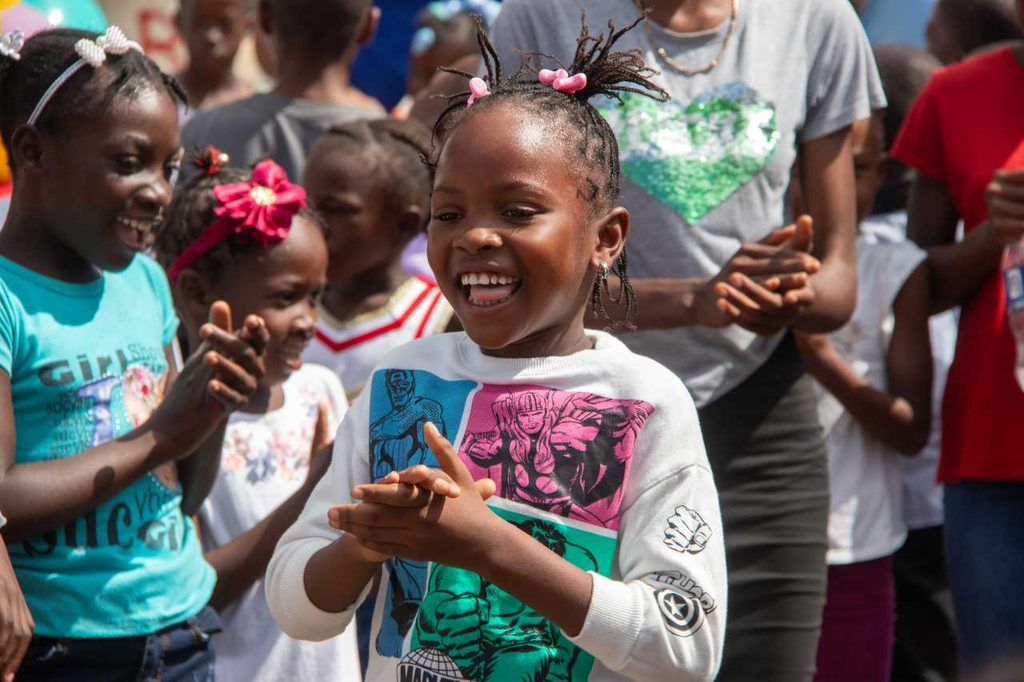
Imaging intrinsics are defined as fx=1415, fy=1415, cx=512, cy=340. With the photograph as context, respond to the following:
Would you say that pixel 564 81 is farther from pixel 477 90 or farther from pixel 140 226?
pixel 140 226

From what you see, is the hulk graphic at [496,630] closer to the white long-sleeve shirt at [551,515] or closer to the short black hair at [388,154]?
the white long-sleeve shirt at [551,515]

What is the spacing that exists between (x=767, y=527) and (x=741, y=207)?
723mm

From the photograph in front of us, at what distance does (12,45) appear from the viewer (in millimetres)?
2959

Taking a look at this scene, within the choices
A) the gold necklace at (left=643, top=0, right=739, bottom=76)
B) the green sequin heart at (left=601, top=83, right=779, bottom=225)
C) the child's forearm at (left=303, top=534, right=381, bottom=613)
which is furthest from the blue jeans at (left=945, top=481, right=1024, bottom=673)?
the child's forearm at (left=303, top=534, right=381, bottom=613)

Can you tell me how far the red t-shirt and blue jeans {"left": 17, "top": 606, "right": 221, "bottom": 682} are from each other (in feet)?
6.41

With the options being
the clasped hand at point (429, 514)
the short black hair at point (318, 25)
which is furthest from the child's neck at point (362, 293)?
the clasped hand at point (429, 514)

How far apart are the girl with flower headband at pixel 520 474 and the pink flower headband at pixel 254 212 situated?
120 centimetres

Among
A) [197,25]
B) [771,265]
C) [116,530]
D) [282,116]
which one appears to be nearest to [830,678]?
[771,265]

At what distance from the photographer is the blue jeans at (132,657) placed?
2.77 m

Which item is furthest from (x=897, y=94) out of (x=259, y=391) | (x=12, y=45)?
(x=12, y=45)

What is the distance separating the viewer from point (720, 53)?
3166 millimetres

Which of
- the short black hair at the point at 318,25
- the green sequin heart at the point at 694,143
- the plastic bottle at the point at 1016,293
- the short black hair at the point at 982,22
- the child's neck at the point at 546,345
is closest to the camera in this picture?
the child's neck at the point at 546,345

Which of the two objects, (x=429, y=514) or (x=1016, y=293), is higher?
(x=429, y=514)

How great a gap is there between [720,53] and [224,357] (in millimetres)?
1285
